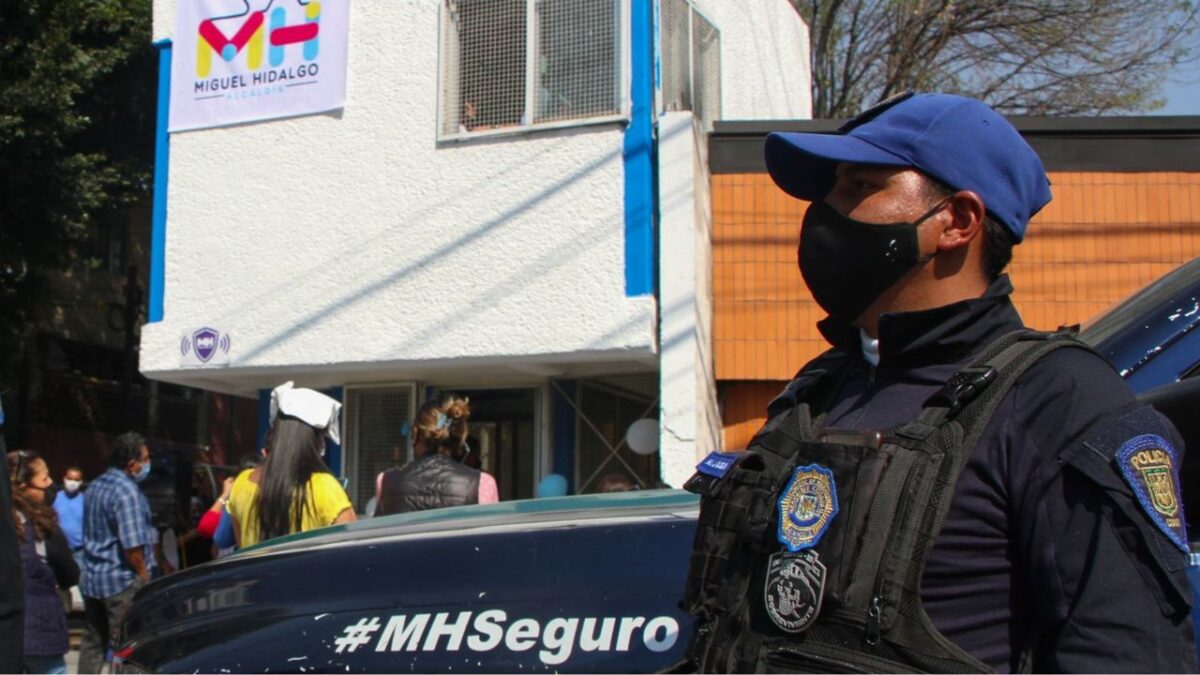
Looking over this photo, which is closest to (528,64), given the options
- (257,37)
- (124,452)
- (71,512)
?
(257,37)

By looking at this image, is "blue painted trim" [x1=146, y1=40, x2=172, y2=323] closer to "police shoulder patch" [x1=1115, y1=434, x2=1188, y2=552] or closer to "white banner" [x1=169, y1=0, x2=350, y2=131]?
"white banner" [x1=169, y1=0, x2=350, y2=131]

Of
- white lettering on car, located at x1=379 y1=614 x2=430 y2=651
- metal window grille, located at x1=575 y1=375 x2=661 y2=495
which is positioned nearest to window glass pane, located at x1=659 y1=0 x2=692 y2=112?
metal window grille, located at x1=575 y1=375 x2=661 y2=495

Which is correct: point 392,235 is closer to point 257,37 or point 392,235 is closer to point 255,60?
point 255,60

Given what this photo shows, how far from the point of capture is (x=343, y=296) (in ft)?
36.4

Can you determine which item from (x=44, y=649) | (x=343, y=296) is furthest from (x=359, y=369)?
(x=44, y=649)

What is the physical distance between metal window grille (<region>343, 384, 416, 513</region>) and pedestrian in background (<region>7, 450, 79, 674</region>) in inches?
219

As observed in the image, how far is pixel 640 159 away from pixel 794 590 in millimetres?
8810

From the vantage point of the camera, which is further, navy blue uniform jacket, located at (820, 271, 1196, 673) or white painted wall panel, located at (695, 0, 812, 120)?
white painted wall panel, located at (695, 0, 812, 120)

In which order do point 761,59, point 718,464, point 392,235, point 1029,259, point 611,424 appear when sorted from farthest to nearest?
1. point 761,59
2. point 611,424
3. point 392,235
4. point 1029,259
5. point 718,464

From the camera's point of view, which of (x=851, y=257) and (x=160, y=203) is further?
(x=160, y=203)

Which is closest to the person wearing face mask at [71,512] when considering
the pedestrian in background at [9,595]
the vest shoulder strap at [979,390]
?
the pedestrian in background at [9,595]

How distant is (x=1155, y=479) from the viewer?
141 centimetres

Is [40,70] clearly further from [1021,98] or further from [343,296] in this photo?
[1021,98]

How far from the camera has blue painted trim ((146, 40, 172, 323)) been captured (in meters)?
12.1
